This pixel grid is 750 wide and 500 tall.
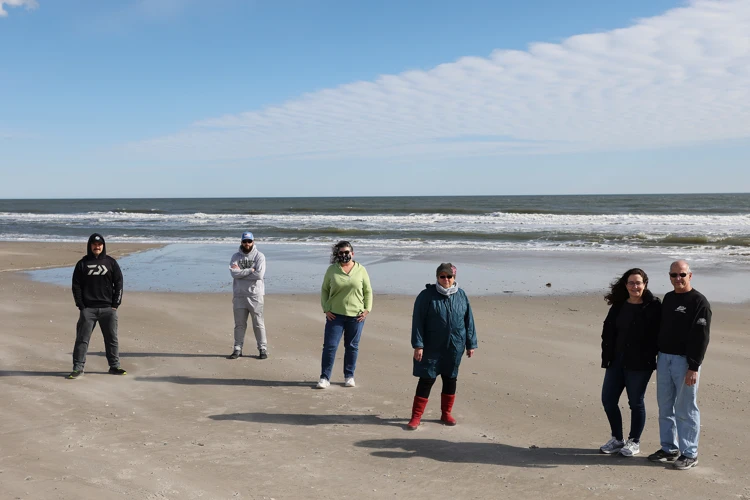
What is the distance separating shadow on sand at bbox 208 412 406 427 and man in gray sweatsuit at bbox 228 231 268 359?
2071 millimetres

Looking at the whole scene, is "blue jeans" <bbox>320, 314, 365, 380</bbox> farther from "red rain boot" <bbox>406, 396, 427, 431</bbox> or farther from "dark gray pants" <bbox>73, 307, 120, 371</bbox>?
"dark gray pants" <bbox>73, 307, 120, 371</bbox>

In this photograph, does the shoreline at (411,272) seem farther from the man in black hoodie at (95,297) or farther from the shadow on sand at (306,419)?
the shadow on sand at (306,419)

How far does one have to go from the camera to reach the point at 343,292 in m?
6.46

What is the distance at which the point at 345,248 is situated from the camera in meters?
6.48

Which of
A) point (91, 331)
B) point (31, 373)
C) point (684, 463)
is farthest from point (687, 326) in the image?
point (31, 373)

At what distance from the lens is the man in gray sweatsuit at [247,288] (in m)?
7.56

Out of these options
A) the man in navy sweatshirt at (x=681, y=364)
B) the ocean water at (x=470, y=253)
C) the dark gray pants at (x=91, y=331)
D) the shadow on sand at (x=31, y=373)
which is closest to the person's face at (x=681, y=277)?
the man in navy sweatshirt at (x=681, y=364)

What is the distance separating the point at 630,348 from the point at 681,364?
1.13 ft

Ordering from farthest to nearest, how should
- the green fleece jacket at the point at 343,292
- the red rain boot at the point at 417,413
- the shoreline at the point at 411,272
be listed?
the shoreline at the point at 411,272 < the green fleece jacket at the point at 343,292 < the red rain boot at the point at 417,413

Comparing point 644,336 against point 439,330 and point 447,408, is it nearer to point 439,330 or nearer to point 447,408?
point 439,330

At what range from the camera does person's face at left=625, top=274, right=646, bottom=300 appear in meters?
4.57

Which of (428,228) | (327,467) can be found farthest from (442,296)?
(428,228)

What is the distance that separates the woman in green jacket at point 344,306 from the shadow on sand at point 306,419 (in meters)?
0.85

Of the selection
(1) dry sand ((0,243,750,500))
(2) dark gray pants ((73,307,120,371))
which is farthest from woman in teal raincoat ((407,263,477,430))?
(2) dark gray pants ((73,307,120,371))
